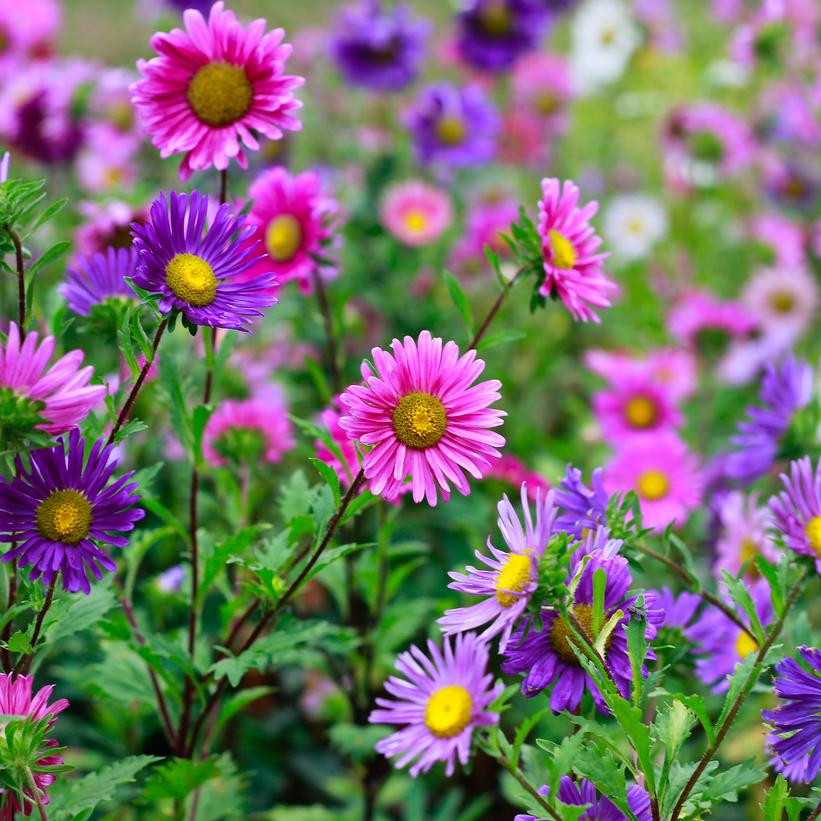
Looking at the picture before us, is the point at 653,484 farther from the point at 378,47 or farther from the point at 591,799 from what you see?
the point at 378,47

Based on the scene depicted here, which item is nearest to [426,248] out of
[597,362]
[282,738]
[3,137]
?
[597,362]

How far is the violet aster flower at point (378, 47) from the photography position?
228 centimetres

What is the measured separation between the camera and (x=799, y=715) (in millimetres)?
785

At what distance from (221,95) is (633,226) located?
2152 millimetres

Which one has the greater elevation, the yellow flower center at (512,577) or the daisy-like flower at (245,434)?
the daisy-like flower at (245,434)

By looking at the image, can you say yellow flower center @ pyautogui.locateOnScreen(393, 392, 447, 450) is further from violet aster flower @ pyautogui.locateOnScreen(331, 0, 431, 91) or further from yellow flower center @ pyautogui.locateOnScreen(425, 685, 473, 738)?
violet aster flower @ pyautogui.locateOnScreen(331, 0, 431, 91)

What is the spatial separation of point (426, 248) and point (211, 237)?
62.3 inches

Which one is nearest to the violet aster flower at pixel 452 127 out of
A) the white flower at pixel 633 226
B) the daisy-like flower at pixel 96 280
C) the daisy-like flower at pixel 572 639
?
the white flower at pixel 633 226

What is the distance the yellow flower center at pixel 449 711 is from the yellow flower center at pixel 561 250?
0.40m

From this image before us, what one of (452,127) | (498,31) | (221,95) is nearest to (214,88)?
(221,95)

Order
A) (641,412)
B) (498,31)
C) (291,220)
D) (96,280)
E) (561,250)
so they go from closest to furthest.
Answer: (561,250), (96,280), (291,220), (641,412), (498,31)

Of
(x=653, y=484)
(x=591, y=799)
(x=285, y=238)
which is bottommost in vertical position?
(x=591, y=799)

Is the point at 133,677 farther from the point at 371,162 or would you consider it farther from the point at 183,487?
the point at 371,162

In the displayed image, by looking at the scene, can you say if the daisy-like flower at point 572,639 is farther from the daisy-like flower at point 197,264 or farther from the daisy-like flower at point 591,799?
the daisy-like flower at point 197,264
